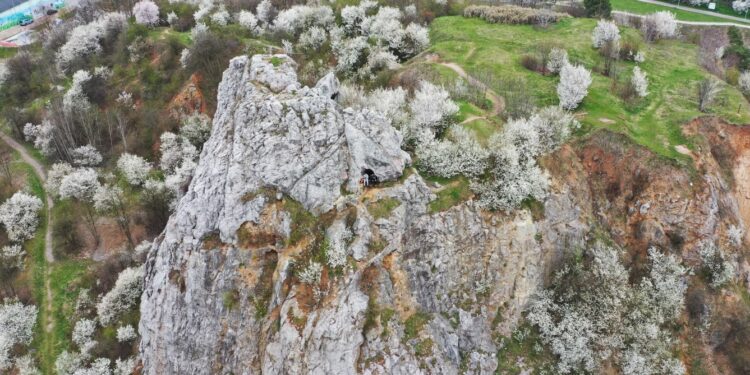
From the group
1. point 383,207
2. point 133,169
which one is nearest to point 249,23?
point 133,169

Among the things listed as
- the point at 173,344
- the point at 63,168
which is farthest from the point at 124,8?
the point at 173,344

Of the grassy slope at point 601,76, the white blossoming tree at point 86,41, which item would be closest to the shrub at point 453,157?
the grassy slope at point 601,76

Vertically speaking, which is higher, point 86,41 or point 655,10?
point 86,41

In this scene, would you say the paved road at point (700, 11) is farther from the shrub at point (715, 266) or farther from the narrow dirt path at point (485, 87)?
the shrub at point (715, 266)

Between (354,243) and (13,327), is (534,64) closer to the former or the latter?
(354,243)

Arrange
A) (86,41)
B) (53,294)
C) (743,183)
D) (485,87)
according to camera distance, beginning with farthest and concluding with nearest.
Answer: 1. (86,41)
2. (485,87)
3. (53,294)
4. (743,183)
